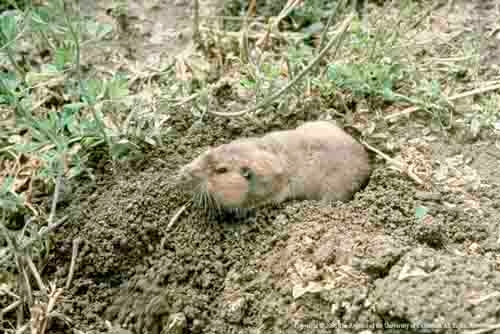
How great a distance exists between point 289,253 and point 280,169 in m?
0.58

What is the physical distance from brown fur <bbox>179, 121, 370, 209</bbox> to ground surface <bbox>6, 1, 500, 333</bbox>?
0.37ft

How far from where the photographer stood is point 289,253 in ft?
10.5

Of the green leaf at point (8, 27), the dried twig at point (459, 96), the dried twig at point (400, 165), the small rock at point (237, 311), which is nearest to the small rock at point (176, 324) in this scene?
the small rock at point (237, 311)

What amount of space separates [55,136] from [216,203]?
90 centimetres

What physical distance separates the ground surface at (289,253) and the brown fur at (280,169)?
112 mm

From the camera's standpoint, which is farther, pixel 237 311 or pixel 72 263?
pixel 72 263

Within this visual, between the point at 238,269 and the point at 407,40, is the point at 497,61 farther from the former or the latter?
A: the point at 238,269

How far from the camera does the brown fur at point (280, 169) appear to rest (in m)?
3.58

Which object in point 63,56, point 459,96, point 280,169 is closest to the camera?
point 63,56

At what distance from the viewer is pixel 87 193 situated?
3.75m

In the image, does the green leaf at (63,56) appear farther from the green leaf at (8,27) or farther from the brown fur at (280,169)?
the brown fur at (280,169)

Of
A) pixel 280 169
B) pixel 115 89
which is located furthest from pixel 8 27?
pixel 280 169

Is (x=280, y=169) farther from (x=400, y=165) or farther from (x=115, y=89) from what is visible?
(x=115, y=89)

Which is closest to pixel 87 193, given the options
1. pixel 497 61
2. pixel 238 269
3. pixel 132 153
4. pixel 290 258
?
pixel 132 153
